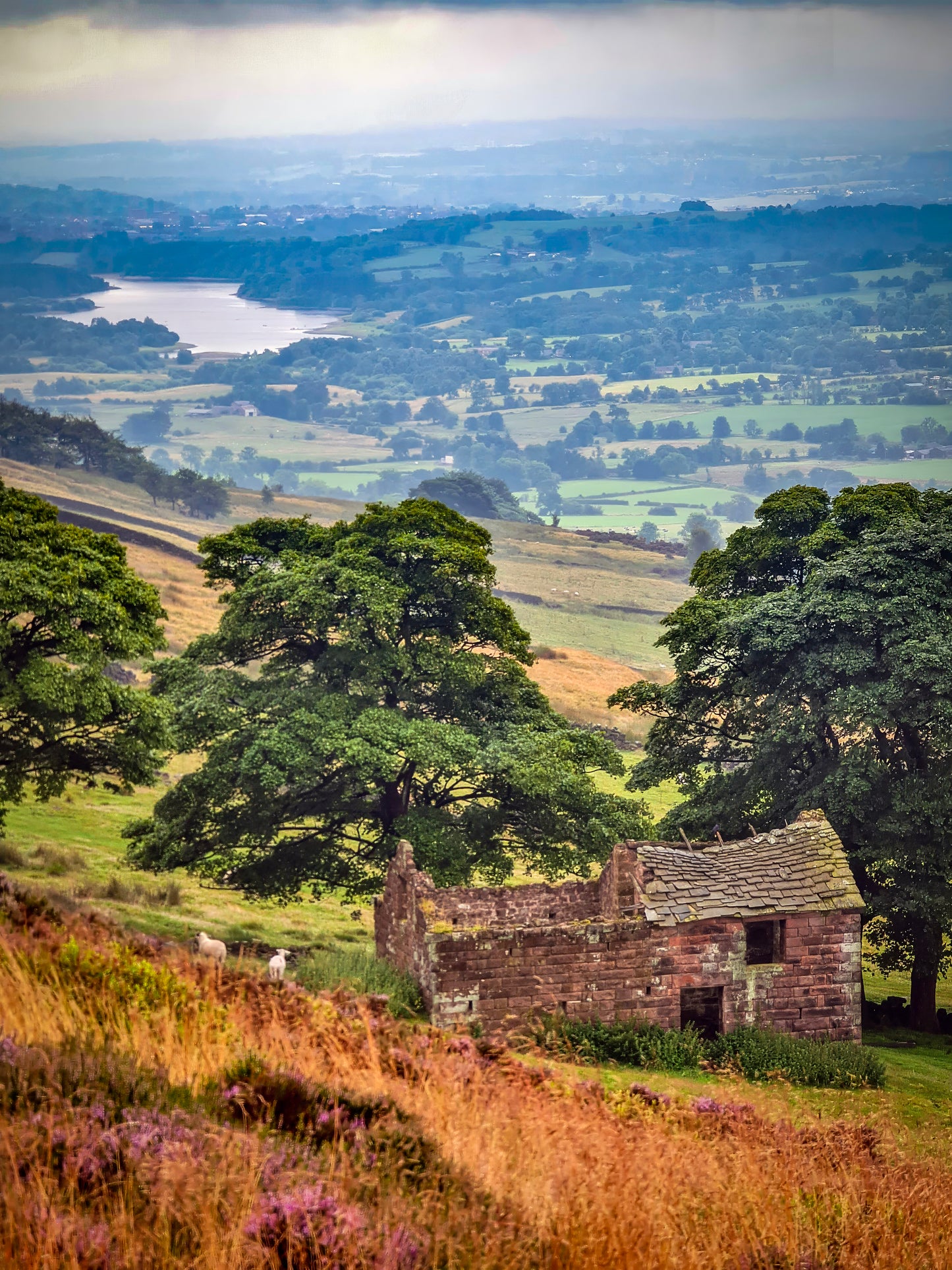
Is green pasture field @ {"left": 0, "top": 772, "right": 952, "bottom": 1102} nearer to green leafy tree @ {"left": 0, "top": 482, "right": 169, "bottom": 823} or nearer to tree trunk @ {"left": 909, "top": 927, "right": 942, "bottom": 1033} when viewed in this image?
tree trunk @ {"left": 909, "top": 927, "right": 942, "bottom": 1033}

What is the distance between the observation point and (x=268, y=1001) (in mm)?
13469

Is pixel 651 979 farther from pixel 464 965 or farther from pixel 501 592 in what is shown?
pixel 501 592

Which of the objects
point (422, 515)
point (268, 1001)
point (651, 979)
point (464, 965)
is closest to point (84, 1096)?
point (268, 1001)

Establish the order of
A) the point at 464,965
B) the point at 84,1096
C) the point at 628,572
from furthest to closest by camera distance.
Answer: the point at 628,572 < the point at 464,965 < the point at 84,1096

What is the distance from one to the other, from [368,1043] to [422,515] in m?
19.1

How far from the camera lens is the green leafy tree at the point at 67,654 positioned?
24.5 m

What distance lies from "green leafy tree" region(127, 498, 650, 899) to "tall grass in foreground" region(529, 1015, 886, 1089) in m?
6.71

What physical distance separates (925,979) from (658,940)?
31.8ft

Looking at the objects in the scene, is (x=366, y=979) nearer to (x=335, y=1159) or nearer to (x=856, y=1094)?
(x=856, y=1094)

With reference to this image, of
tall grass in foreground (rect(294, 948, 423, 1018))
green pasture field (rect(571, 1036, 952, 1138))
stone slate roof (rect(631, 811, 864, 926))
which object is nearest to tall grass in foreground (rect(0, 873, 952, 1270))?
green pasture field (rect(571, 1036, 952, 1138))

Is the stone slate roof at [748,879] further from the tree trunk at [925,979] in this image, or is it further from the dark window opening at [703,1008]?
the tree trunk at [925,979]

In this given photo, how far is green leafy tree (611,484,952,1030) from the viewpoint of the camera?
26.2m

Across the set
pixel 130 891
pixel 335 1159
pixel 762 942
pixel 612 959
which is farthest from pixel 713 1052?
pixel 130 891

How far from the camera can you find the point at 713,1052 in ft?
66.0
